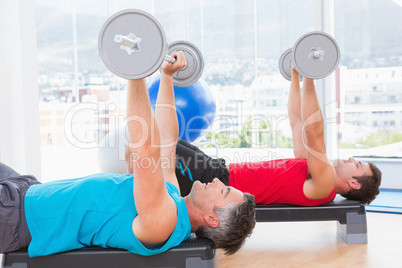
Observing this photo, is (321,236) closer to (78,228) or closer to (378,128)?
(78,228)

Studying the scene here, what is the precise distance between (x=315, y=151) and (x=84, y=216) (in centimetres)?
116

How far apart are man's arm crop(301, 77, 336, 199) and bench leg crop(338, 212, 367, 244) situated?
195 millimetres

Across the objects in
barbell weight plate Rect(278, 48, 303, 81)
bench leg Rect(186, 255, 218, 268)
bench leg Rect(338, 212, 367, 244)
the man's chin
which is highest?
barbell weight plate Rect(278, 48, 303, 81)

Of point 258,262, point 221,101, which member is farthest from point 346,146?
point 258,262

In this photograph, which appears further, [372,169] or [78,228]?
[372,169]

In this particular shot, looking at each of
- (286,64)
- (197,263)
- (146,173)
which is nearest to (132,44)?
(146,173)

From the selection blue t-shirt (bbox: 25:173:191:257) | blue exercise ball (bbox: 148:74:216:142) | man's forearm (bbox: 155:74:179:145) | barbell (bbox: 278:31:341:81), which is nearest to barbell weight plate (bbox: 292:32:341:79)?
barbell (bbox: 278:31:341:81)

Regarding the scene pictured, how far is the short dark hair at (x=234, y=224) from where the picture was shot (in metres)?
1.62

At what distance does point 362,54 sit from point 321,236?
7.92 ft

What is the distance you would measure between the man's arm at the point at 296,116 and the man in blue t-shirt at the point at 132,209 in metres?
1.10

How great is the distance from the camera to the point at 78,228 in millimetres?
1527

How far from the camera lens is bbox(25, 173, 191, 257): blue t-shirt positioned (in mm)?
1505

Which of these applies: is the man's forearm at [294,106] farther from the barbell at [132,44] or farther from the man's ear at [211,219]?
the barbell at [132,44]

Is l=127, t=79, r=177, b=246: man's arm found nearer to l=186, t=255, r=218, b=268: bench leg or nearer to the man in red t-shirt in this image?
l=186, t=255, r=218, b=268: bench leg
